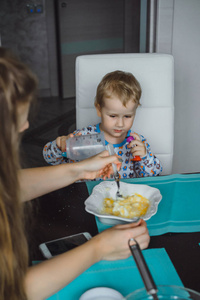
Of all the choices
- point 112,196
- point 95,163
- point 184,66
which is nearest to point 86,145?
point 95,163

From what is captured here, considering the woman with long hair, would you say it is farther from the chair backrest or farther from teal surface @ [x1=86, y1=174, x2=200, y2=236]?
the chair backrest

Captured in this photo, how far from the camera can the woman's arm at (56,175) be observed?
1130 millimetres

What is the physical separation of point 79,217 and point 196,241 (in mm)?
352

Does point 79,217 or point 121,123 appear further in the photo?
point 121,123

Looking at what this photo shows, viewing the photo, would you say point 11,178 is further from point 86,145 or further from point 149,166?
point 149,166

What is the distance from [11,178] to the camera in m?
0.73

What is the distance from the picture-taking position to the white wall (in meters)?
2.08

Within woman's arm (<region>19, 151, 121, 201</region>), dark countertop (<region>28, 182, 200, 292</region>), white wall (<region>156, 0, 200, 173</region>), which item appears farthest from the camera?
white wall (<region>156, 0, 200, 173</region>)

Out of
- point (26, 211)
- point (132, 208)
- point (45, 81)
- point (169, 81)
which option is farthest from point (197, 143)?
point (45, 81)

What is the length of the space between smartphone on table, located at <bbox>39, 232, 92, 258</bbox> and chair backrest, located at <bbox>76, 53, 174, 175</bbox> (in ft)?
2.77

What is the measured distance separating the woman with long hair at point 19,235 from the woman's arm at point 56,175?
1.10 feet

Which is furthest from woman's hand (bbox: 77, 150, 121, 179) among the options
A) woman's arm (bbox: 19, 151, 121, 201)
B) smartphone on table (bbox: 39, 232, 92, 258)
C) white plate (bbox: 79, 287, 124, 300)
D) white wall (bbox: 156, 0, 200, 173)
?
white wall (bbox: 156, 0, 200, 173)

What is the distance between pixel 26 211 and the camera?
42.3 inches

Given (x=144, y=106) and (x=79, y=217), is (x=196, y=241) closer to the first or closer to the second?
(x=79, y=217)
